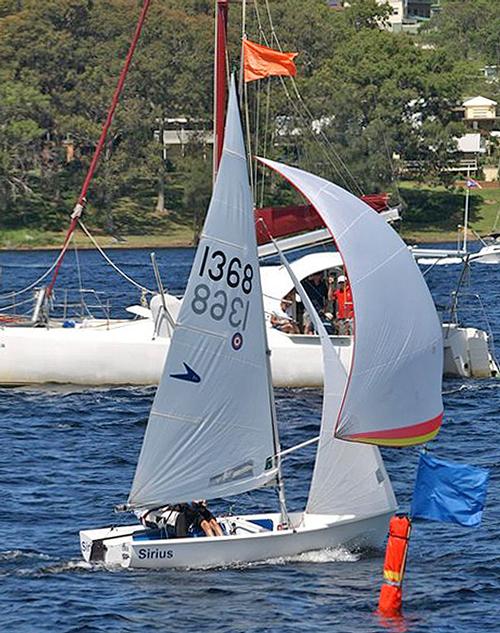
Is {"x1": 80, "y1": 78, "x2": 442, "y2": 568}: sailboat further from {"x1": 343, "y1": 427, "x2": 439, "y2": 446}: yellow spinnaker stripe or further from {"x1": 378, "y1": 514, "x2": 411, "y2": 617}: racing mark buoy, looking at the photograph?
{"x1": 378, "y1": 514, "x2": 411, "y2": 617}: racing mark buoy

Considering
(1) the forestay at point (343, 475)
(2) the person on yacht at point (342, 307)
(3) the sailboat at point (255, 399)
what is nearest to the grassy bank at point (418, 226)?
(2) the person on yacht at point (342, 307)

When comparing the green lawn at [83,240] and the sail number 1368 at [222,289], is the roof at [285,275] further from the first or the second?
the green lawn at [83,240]

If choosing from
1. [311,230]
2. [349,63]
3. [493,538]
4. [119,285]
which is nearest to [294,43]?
[349,63]

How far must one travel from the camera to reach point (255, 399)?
24344 millimetres

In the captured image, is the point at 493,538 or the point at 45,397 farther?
the point at 45,397

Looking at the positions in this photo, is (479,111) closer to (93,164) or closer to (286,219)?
(93,164)

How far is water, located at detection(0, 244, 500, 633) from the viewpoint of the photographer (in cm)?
2170

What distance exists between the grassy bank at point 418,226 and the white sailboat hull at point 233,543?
71.4 meters

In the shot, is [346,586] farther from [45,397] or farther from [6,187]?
[6,187]

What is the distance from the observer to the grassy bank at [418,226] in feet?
318

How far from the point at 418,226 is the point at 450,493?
84102 mm

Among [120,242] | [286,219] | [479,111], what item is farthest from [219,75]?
[479,111]

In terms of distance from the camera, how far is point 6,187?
9988 centimetres

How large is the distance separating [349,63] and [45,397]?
80.3 m
